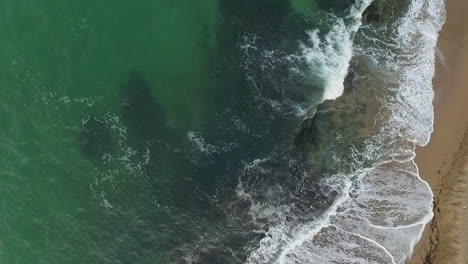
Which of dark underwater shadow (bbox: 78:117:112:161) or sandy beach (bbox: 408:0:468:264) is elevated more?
sandy beach (bbox: 408:0:468:264)

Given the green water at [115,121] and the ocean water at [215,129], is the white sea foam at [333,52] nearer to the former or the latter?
the ocean water at [215,129]

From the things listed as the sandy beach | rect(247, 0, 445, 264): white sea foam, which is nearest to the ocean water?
rect(247, 0, 445, 264): white sea foam

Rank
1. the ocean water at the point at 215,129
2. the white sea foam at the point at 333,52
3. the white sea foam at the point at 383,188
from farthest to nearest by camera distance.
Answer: the white sea foam at the point at 333,52 < the ocean water at the point at 215,129 < the white sea foam at the point at 383,188

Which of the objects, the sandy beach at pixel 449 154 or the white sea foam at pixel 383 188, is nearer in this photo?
the sandy beach at pixel 449 154

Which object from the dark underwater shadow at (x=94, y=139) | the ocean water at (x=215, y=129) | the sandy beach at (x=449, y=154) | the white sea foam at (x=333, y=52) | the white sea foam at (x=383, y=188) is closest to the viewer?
the sandy beach at (x=449, y=154)

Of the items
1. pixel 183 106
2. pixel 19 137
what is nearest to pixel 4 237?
pixel 19 137

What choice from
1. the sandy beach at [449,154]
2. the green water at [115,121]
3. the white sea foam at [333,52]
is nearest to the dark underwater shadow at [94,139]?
the green water at [115,121]

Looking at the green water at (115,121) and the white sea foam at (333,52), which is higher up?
the white sea foam at (333,52)

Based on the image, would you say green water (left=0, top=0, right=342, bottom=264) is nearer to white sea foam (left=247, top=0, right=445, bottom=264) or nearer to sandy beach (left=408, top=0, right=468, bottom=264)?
white sea foam (left=247, top=0, right=445, bottom=264)
